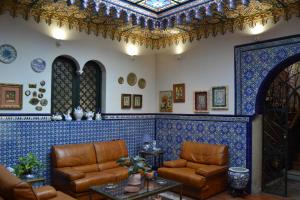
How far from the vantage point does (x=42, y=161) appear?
17.6 ft

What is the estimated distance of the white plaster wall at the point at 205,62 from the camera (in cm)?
548

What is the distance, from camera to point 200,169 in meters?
5.30

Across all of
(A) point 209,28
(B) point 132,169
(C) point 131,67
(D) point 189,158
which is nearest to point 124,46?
(C) point 131,67

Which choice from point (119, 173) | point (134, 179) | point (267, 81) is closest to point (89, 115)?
point (119, 173)

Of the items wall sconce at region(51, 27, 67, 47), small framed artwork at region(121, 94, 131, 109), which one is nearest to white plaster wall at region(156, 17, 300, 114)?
small framed artwork at region(121, 94, 131, 109)

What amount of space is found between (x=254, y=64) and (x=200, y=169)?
237 centimetres

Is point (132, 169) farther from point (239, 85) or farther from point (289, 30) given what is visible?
point (289, 30)

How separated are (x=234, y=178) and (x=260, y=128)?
1.25m

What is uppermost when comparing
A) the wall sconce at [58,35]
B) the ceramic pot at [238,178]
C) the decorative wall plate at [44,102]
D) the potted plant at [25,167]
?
the wall sconce at [58,35]

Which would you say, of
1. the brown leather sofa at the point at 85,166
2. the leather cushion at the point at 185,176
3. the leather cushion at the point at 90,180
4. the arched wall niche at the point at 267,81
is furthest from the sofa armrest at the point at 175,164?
the arched wall niche at the point at 267,81

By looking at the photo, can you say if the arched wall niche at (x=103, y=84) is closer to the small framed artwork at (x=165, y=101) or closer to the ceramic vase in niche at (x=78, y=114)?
the ceramic vase in niche at (x=78, y=114)

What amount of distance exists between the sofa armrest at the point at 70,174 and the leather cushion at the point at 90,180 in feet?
0.21

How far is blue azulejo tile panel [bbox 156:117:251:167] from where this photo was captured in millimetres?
5703

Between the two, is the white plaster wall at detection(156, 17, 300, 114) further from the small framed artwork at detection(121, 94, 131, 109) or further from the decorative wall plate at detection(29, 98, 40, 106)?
the decorative wall plate at detection(29, 98, 40, 106)
